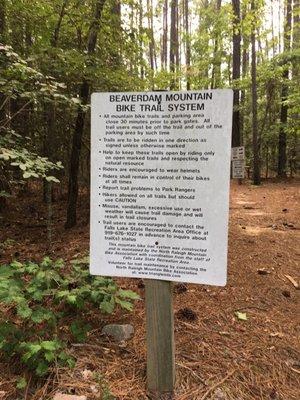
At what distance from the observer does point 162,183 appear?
2.21m

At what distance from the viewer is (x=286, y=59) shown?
1472 centimetres

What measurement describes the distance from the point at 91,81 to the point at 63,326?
4.30m

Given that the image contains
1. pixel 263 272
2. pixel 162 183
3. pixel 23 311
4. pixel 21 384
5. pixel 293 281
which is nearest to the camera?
pixel 162 183

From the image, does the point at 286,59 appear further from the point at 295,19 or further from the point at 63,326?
the point at 63,326

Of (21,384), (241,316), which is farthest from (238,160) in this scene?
(21,384)

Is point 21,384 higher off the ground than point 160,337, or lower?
lower

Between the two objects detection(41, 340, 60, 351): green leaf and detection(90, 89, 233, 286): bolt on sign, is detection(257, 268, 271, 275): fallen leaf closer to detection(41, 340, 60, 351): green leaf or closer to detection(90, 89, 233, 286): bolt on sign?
detection(90, 89, 233, 286): bolt on sign

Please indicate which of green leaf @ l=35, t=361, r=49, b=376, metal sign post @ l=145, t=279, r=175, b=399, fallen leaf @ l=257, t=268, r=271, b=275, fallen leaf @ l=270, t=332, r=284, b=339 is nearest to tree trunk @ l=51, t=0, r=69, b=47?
fallen leaf @ l=257, t=268, r=271, b=275

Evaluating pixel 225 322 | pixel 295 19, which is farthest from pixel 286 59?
pixel 225 322

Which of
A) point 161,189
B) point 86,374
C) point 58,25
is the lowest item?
point 86,374

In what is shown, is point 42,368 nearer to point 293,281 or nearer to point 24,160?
point 24,160

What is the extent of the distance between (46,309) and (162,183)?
1.33 m

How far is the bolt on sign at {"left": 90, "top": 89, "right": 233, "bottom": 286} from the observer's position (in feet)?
7.00

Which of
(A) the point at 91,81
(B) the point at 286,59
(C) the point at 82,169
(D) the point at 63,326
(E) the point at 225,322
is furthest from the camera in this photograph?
(B) the point at 286,59
